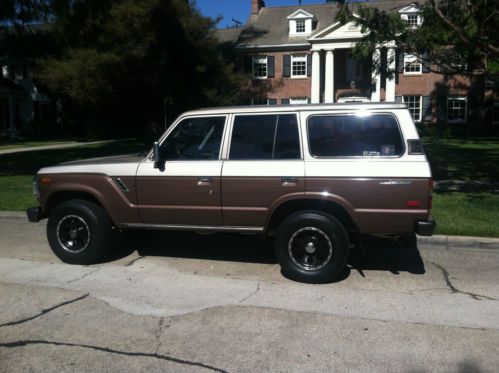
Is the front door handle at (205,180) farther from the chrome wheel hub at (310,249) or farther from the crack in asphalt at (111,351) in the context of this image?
the crack in asphalt at (111,351)

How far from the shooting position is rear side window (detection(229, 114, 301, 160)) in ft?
19.1

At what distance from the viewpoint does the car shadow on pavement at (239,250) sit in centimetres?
639

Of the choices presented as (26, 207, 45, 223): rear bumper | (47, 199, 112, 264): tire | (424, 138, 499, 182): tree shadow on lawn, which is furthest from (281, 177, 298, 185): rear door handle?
(424, 138, 499, 182): tree shadow on lawn

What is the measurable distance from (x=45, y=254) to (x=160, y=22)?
2375cm

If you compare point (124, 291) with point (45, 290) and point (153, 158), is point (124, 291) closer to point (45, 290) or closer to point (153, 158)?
point (45, 290)

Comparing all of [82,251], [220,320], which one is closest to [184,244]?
[82,251]

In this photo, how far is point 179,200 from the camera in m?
6.02

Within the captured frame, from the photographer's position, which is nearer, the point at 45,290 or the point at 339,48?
the point at 45,290

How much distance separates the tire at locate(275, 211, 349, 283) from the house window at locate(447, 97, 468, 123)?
3394cm

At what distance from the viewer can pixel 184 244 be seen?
24.6 ft

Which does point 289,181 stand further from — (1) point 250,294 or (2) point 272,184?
(1) point 250,294

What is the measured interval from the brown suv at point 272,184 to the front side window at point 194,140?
0.04 feet

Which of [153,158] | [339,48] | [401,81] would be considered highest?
[339,48]

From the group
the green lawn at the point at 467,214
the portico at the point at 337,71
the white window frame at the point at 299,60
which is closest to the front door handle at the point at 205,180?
the green lawn at the point at 467,214
